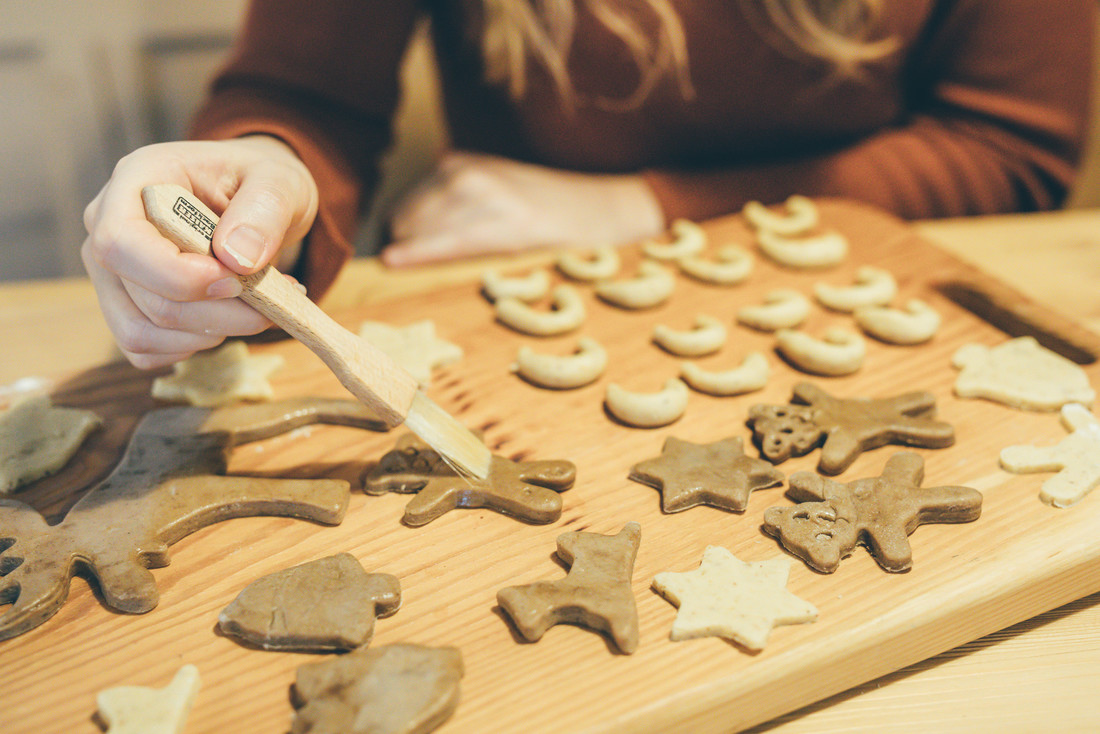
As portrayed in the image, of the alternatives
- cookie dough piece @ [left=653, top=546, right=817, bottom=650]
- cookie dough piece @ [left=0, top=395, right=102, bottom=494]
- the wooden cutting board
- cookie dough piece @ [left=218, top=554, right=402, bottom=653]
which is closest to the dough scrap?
the wooden cutting board

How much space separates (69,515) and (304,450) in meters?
0.26

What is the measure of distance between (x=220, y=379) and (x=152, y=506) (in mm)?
260

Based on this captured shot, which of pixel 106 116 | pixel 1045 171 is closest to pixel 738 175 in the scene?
pixel 1045 171

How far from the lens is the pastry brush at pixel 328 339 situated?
29.4 inches

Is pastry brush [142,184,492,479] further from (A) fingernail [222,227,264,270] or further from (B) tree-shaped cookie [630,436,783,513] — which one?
(B) tree-shaped cookie [630,436,783,513]

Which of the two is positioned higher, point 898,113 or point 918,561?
point 898,113

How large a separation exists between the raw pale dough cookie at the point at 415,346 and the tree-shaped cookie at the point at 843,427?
0.44 m

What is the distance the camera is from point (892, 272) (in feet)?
4.51

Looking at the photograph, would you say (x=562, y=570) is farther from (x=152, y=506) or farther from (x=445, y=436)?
(x=152, y=506)

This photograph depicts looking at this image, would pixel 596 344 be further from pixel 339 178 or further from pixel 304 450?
pixel 339 178

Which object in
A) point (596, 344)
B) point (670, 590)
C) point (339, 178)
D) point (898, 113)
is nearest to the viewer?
point (670, 590)

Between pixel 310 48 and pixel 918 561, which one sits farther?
pixel 310 48

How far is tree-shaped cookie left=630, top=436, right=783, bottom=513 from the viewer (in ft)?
2.86

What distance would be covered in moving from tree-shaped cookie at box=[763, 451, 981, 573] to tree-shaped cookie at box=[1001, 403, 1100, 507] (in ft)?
0.31
